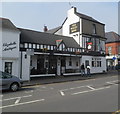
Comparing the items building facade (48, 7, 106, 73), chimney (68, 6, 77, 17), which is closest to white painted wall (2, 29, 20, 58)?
building facade (48, 7, 106, 73)

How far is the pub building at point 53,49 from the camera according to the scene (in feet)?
51.5

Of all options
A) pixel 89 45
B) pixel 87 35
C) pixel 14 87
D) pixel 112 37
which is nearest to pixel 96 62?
pixel 89 45

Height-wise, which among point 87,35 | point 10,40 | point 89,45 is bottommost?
point 10,40

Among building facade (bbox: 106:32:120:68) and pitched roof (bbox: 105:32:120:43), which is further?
pitched roof (bbox: 105:32:120:43)

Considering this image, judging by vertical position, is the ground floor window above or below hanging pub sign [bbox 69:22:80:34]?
below

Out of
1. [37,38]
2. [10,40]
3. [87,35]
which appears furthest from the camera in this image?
[87,35]

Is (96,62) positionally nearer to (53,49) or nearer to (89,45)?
(89,45)

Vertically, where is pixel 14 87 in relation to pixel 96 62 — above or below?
below

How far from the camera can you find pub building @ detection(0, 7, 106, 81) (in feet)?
51.5

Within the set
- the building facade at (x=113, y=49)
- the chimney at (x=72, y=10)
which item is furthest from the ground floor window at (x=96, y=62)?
the building facade at (x=113, y=49)

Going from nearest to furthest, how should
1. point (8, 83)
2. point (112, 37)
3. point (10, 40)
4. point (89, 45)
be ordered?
point (8, 83), point (10, 40), point (89, 45), point (112, 37)

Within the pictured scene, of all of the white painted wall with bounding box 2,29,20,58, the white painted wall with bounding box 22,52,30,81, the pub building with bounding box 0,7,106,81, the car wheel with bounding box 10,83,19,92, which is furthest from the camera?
the white painted wall with bounding box 22,52,30,81

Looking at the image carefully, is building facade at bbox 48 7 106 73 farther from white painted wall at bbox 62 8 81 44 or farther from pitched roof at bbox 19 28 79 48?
pitched roof at bbox 19 28 79 48

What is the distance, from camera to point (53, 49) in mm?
19828
